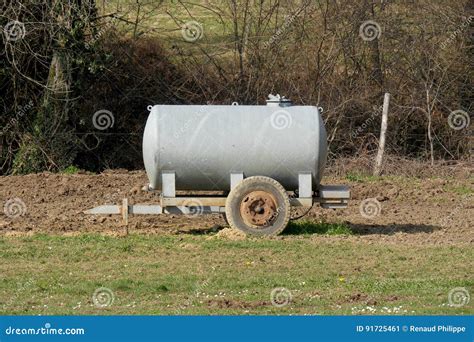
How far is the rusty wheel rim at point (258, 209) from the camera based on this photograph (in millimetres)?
15352

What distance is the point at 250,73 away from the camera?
80.1ft

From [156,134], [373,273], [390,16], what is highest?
[390,16]

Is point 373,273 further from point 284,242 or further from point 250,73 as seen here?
point 250,73

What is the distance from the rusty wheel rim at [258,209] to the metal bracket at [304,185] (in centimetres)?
41

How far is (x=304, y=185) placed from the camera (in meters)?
15.5

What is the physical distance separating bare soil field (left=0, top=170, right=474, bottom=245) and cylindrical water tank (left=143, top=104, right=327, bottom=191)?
0.95m

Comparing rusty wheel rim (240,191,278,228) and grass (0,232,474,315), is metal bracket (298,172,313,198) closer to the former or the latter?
rusty wheel rim (240,191,278,228)

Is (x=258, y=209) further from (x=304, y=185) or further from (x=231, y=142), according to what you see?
(x=231, y=142)

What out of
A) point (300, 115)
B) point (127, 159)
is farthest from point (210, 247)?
point (127, 159)

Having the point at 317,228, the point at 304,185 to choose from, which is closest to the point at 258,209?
the point at 304,185

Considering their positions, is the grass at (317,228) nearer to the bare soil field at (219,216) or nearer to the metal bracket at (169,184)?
the bare soil field at (219,216)

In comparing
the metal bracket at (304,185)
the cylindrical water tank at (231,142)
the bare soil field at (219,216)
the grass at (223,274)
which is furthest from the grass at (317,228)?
the cylindrical water tank at (231,142)

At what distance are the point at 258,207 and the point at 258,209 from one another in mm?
28

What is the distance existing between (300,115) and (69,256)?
371 centimetres
